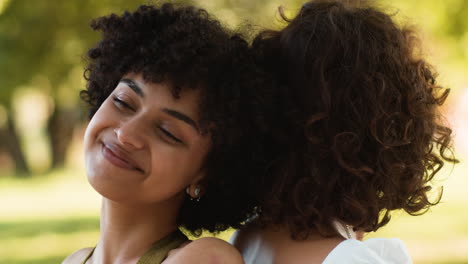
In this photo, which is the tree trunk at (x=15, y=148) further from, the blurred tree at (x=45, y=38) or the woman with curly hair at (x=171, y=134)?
the woman with curly hair at (x=171, y=134)

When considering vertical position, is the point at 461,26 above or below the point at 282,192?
below

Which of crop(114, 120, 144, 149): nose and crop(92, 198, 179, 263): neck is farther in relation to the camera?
crop(92, 198, 179, 263): neck

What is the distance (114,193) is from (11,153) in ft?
52.8

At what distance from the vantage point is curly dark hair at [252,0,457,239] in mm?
2197

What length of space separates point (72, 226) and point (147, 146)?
735 cm

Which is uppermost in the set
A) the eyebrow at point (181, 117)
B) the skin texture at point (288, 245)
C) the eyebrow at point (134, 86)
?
the eyebrow at point (134, 86)

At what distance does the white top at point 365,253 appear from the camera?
2078 mm

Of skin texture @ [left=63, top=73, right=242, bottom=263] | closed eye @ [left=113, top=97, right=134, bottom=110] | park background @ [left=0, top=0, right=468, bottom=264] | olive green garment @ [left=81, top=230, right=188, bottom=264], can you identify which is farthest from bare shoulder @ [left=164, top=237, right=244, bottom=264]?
park background @ [left=0, top=0, right=468, bottom=264]

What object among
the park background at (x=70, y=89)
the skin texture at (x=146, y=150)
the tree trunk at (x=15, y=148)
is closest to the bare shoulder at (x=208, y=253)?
the skin texture at (x=146, y=150)

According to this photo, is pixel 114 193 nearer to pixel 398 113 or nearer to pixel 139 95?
pixel 139 95

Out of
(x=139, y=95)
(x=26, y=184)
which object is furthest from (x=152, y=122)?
(x=26, y=184)

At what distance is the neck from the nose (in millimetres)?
241

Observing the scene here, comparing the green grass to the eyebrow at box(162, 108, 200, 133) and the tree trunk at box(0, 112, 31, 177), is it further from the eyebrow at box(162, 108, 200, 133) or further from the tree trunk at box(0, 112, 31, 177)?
the eyebrow at box(162, 108, 200, 133)

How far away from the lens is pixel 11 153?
1747 cm
